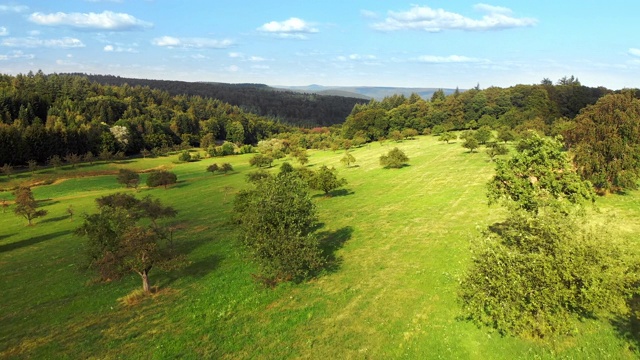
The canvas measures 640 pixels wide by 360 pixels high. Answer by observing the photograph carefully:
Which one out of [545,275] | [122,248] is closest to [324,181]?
[122,248]

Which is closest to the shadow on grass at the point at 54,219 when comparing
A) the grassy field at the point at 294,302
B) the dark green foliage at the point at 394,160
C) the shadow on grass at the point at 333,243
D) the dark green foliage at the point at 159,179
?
the grassy field at the point at 294,302

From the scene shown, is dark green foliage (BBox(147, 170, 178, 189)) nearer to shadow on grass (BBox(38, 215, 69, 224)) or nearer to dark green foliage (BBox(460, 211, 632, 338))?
shadow on grass (BBox(38, 215, 69, 224))

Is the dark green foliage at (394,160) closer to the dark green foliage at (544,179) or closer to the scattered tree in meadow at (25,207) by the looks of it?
the dark green foliage at (544,179)

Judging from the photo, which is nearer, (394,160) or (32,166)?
(394,160)

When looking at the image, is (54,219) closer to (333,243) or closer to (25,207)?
(25,207)

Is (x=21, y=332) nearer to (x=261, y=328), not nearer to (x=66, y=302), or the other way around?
(x=66, y=302)

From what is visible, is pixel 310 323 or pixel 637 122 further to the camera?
pixel 637 122

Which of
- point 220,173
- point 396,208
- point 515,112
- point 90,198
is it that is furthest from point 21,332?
point 515,112
